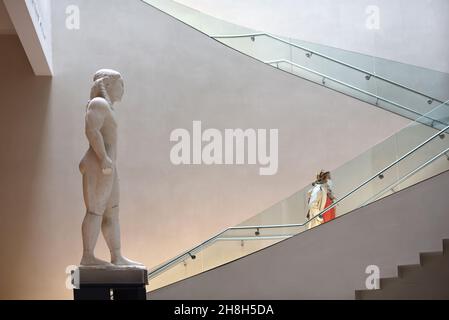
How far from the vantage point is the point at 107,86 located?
27.2 ft

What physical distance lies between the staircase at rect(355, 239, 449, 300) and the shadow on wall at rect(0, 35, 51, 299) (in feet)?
20.5

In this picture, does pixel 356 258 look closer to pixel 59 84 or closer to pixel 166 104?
pixel 166 104

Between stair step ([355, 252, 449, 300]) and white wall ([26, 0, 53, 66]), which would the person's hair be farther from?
stair step ([355, 252, 449, 300])

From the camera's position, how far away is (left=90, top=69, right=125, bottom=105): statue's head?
825 cm

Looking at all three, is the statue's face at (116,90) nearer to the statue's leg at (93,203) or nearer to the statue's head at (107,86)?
the statue's head at (107,86)

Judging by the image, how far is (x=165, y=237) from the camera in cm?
1358

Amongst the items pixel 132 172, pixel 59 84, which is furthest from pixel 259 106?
pixel 59 84

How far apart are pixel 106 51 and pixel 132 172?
217 centimetres

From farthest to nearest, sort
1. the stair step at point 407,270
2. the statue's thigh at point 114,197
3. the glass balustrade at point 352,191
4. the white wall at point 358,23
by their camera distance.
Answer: the white wall at point 358,23
the glass balustrade at point 352,191
the stair step at point 407,270
the statue's thigh at point 114,197

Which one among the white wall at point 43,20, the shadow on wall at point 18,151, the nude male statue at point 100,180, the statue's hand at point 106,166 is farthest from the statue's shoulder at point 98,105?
the shadow on wall at point 18,151

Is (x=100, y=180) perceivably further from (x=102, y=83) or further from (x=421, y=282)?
(x=421, y=282)

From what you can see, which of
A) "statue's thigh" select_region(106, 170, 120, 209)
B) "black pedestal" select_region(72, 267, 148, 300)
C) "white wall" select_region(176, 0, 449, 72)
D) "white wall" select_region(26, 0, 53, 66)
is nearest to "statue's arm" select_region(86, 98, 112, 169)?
"statue's thigh" select_region(106, 170, 120, 209)

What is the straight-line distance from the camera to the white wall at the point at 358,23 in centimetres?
1510

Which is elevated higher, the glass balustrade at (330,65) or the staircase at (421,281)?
the glass balustrade at (330,65)
